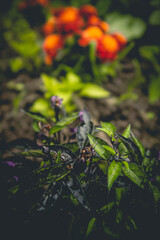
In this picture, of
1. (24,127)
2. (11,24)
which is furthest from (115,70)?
(11,24)

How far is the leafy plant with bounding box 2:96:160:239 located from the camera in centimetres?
50

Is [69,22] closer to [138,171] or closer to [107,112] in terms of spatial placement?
[107,112]

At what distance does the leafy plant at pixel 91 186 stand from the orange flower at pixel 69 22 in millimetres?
1077

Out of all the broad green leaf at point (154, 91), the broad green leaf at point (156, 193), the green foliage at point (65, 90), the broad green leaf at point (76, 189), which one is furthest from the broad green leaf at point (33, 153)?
the broad green leaf at point (154, 91)

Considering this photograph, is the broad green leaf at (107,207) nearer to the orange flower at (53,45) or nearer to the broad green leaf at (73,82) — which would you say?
the broad green leaf at (73,82)

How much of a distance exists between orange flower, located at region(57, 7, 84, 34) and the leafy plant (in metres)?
1.08

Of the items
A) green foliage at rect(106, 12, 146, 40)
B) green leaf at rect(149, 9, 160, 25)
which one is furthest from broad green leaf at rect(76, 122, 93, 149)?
green leaf at rect(149, 9, 160, 25)

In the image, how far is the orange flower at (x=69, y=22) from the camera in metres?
1.36

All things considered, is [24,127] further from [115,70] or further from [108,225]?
[115,70]

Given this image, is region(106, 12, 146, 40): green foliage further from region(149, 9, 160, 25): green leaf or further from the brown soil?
the brown soil

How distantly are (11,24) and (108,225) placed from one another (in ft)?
7.50

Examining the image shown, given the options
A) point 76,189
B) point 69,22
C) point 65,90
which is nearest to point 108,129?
point 76,189

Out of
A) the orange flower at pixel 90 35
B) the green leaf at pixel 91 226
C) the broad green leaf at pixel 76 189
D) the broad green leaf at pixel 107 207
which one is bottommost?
the green leaf at pixel 91 226

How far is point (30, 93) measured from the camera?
1.56 metres
